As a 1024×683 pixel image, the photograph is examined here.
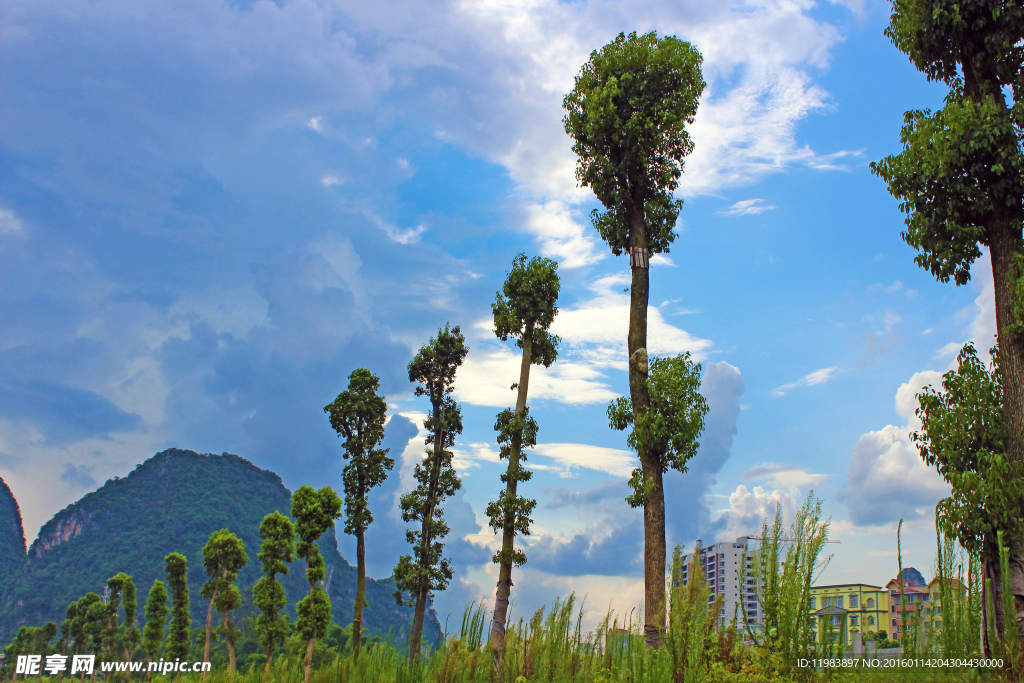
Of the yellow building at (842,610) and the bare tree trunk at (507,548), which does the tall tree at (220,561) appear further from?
the yellow building at (842,610)

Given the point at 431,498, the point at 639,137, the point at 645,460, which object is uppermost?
the point at 639,137

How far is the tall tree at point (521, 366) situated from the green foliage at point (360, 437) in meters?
10.2

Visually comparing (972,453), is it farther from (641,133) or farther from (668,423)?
(641,133)

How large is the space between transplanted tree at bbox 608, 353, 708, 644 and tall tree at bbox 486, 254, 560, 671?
5.11 meters

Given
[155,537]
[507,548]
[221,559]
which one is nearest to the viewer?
[507,548]

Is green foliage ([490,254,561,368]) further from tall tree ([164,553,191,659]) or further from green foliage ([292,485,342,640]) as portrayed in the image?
tall tree ([164,553,191,659])

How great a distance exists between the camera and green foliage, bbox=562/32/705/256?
46.1ft

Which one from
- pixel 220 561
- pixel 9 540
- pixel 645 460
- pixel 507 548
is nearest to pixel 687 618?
pixel 645 460

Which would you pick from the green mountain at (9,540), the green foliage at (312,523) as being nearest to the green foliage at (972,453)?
the green foliage at (312,523)

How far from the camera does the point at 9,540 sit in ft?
431

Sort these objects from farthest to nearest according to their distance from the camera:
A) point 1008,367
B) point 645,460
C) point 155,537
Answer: point 155,537, point 645,460, point 1008,367

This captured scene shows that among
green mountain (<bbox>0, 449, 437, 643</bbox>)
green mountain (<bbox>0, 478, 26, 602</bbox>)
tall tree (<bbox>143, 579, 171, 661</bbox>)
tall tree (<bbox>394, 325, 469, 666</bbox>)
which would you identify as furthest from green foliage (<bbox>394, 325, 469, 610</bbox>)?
green mountain (<bbox>0, 478, 26, 602</bbox>)

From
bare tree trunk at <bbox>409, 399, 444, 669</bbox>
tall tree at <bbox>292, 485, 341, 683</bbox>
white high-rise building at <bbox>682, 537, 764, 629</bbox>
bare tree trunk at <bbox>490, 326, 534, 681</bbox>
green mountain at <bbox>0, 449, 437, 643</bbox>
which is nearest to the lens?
white high-rise building at <bbox>682, 537, 764, 629</bbox>

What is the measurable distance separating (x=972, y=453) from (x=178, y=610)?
5384 cm
